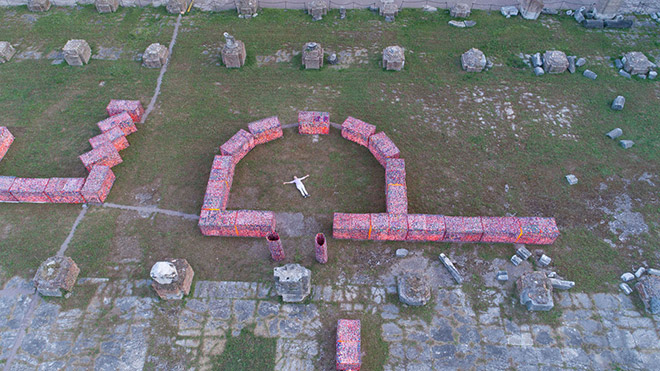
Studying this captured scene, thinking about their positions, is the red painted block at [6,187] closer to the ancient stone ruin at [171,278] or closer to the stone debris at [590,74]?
the ancient stone ruin at [171,278]

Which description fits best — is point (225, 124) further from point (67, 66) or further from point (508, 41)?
point (508, 41)

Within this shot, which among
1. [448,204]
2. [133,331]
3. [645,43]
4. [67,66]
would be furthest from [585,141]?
[67,66]

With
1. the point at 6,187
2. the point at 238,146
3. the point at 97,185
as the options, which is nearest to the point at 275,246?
the point at 238,146

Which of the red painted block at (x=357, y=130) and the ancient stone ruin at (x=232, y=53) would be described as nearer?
the red painted block at (x=357, y=130)

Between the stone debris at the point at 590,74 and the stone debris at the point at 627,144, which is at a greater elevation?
the stone debris at the point at 590,74

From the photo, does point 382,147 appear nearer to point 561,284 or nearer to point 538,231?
point 538,231

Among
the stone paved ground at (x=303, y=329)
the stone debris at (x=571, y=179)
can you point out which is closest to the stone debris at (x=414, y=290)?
the stone paved ground at (x=303, y=329)
